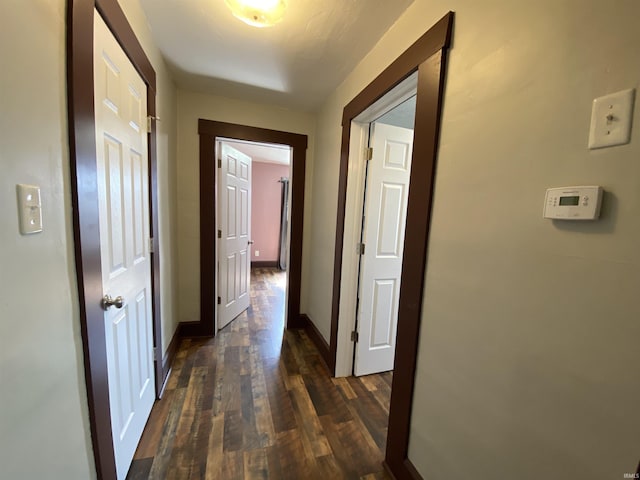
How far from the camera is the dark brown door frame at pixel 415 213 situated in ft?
3.40

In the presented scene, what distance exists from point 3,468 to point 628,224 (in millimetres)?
1440

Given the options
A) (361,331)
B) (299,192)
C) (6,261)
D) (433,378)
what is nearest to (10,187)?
(6,261)

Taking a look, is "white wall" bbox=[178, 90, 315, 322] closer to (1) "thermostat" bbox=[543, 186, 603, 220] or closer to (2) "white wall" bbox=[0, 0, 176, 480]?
(2) "white wall" bbox=[0, 0, 176, 480]

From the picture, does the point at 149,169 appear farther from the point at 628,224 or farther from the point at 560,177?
the point at 628,224

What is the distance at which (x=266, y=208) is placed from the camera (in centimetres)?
546

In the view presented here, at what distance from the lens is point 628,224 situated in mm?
542

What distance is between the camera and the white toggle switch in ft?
1.91

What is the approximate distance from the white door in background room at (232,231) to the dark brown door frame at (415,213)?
5.78ft

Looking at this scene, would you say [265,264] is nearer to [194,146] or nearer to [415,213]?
[194,146]

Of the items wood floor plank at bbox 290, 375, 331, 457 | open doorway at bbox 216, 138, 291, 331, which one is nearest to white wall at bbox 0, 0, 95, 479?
wood floor plank at bbox 290, 375, 331, 457

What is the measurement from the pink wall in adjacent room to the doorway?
3752 mm

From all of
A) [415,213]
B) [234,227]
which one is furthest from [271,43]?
[234,227]

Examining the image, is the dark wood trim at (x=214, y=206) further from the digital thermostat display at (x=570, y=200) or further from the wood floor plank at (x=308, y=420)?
the digital thermostat display at (x=570, y=200)

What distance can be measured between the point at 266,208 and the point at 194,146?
3.17 metres
